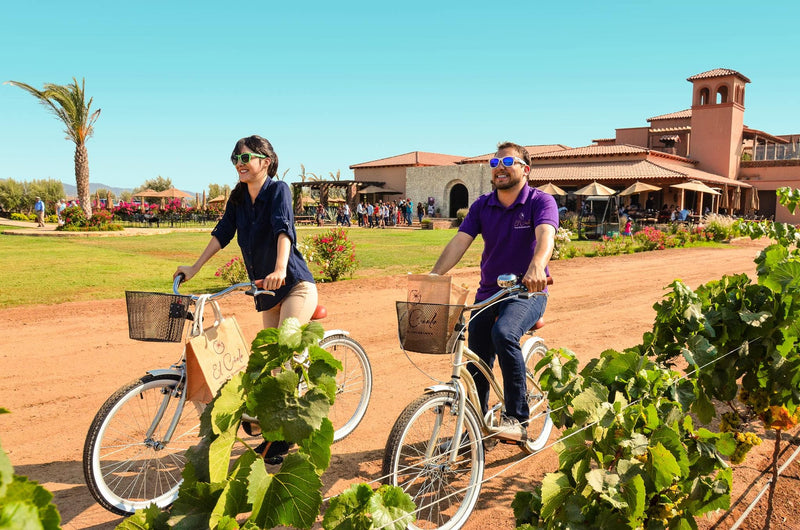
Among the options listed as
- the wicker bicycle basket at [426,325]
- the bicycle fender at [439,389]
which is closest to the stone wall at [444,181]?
the bicycle fender at [439,389]

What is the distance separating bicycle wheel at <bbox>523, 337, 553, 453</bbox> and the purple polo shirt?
56 centimetres

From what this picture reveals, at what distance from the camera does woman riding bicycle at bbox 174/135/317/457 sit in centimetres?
344

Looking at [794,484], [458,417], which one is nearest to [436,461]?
[458,417]

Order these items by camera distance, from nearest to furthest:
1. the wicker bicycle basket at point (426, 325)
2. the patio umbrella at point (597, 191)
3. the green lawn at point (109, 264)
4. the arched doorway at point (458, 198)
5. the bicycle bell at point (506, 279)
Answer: the wicker bicycle basket at point (426, 325), the bicycle bell at point (506, 279), the green lawn at point (109, 264), the patio umbrella at point (597, 191), the arched doorway at point (458, 198)

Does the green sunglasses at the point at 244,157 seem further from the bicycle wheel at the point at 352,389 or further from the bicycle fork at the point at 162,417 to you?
the bicycle wheel at the point at 352,389

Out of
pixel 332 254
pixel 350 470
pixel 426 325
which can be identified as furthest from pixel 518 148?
pixel 332 254

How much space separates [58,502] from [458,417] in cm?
212

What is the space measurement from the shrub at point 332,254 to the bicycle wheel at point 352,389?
754 cm

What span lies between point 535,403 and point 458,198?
4223 centimetres

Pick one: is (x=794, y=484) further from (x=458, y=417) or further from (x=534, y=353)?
(x=458, y=417)

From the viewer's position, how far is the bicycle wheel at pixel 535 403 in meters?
3.82

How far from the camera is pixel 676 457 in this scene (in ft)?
7.44

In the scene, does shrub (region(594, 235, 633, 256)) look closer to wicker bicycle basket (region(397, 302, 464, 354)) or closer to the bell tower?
wicker bicycle basket (region(397, 302, 464, 354))

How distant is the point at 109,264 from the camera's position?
14664 mm
